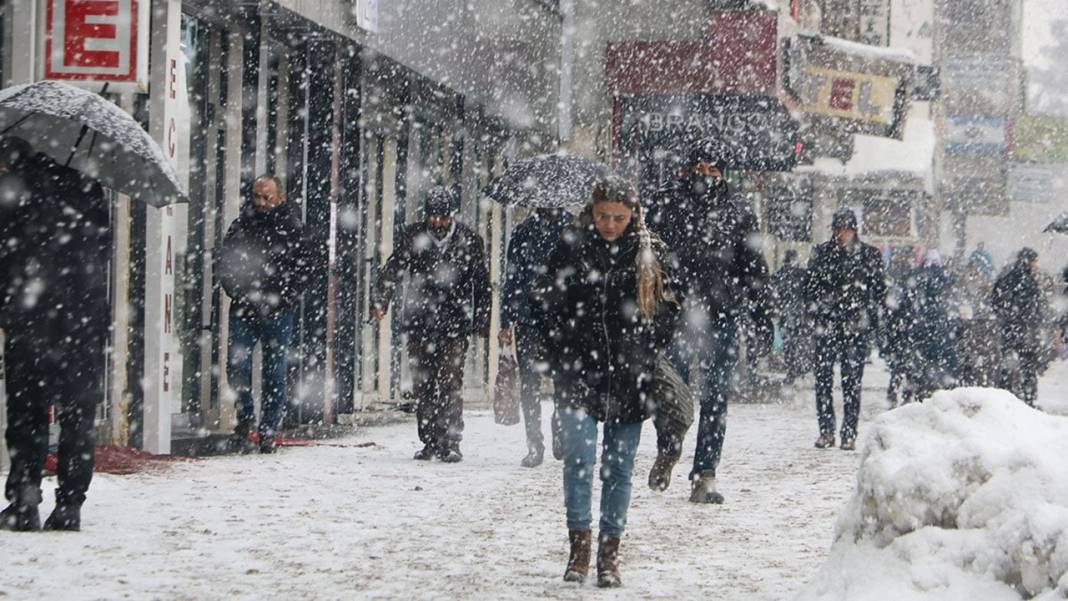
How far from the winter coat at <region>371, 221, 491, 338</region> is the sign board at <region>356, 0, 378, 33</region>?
3.41 metres

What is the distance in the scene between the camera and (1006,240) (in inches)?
2650

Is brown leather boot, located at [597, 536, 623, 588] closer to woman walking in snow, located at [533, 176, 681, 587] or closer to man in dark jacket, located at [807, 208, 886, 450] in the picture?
woman walking in snow, located at [533, 176, 681, 587]

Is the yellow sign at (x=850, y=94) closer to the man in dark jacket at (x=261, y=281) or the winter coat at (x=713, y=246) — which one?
the man in dark jacket at (x=261, y=281)

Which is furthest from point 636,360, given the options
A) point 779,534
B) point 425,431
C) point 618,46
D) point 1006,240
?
point 1006,240

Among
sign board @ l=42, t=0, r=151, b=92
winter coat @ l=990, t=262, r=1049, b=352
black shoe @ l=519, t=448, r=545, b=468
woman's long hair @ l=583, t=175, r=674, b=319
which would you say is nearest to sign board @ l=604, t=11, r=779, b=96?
winter coat @ l=990, t=262, r=1049, b=352

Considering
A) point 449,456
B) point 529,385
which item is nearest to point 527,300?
point 529,385

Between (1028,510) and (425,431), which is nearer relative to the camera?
(1028,510)

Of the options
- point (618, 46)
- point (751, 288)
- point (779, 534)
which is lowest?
point (779, 534)

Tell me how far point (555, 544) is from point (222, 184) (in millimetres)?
6445

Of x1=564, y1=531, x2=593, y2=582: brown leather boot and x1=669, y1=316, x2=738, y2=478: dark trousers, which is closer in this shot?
x1=564, y1=531, x2=593, y2=582: brown leather boot

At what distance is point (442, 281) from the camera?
1158 centimetres

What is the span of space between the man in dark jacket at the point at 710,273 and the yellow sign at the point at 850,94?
14.9m

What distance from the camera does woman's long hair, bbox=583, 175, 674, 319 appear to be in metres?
6.80

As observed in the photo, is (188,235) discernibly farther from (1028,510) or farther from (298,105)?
(1028,510)
